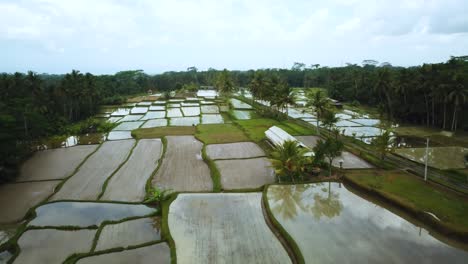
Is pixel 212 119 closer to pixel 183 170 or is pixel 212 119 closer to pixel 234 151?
pixel 234 151

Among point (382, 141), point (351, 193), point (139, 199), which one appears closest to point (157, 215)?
point (139, 199)

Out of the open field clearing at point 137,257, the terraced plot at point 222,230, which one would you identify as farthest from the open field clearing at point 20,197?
the terraced plot at point 222,230

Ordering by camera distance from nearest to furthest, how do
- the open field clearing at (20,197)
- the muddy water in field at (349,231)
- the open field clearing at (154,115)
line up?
the muddy water in field at (349,231)
the open field clearing at (20,197)
the open field clearing at (154,115)

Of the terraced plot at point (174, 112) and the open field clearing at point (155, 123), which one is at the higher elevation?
the terraced plot at point (174, 112)

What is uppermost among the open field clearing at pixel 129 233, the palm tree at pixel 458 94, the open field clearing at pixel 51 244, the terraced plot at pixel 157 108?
the palm tree at pixel 458 94

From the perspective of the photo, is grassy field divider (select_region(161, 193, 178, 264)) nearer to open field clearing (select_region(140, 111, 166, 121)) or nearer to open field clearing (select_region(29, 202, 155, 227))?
open field clearing (select_region(29, 202, 155, 227))

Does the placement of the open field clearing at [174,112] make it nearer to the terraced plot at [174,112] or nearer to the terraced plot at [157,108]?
the terraced plot at [174,112]

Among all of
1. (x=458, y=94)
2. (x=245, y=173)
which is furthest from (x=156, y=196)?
(x=458, y=94)
